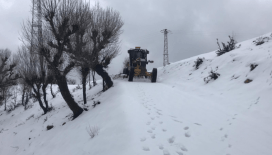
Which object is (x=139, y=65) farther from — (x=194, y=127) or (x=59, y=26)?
(x=194, y=127)

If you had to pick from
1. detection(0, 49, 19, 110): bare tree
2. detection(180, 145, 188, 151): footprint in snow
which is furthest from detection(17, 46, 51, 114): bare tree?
detection(180, 145, 188, 151): footprint in snow

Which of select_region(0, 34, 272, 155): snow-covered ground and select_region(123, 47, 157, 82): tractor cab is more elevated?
select_region(123, 47, 157, 82): tractor cab

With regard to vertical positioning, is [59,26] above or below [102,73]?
above

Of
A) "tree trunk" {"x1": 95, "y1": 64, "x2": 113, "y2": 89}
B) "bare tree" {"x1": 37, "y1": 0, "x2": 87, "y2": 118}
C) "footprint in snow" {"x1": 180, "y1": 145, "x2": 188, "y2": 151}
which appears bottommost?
"footprint in snow" {"x1": 180, "y1": 145, "x2": 188, "y2": 151}

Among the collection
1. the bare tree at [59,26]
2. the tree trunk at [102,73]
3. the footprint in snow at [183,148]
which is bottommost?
the footprint in snow at [183,148]

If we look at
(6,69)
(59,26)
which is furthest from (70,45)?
(6,69)

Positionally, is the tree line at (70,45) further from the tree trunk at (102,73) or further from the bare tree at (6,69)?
the bare tree at (6,69)

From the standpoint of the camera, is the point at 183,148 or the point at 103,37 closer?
the point at 183,148

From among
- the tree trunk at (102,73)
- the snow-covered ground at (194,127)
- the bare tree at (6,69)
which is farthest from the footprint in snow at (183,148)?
the bare tree at (6,69)

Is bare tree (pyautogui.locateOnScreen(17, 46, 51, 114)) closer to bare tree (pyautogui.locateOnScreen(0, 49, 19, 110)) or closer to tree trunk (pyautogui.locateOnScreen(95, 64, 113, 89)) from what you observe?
tree trunk (pyautogui.locateOnScreen(95, 64, 113, 89))

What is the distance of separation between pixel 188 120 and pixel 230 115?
4.48ft

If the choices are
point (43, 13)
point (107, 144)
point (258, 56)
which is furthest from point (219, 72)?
point (43, 13)

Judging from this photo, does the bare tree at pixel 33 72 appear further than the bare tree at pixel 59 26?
Yes

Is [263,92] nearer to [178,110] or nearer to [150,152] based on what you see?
[178,110]
